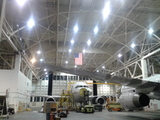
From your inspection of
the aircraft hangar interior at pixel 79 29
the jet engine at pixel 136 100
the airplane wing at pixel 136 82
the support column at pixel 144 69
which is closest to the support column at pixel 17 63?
the aircraft hangar interior at pixel 79 29

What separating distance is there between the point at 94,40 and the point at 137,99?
17.9 m

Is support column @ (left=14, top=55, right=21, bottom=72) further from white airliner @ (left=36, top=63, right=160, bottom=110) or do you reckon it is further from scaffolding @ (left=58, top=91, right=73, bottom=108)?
white airliner @ (left=36, top=63, right=160, bottom=110)

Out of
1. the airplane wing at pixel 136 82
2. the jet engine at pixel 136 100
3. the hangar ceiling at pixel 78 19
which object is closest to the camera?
the airplane wing at pixel 136 82

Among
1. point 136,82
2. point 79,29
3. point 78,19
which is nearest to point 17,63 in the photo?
point 79,29

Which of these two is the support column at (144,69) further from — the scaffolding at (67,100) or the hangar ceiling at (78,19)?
the scaffolding at (67,100)

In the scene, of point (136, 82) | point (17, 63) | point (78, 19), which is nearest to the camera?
point (136, 82)

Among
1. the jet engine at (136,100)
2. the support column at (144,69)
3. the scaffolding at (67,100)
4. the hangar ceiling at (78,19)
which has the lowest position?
the scaffolding at (67,100)

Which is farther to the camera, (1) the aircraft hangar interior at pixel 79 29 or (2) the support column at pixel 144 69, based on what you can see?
(2) the support column at pixel 144 69

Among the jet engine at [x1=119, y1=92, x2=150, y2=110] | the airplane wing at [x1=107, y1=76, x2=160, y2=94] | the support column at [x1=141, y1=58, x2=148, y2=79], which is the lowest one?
the jet engine at [x1=119, y1=92, x2=150, y2=110]

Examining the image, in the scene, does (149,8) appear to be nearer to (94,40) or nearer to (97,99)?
(94,40)

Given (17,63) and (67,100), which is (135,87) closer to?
(17,63)

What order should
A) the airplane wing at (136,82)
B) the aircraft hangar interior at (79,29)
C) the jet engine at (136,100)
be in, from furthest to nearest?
the aircraft hangar interior at (79,29) → the jet engine at (136,100) → the airplane wing at (136,82)

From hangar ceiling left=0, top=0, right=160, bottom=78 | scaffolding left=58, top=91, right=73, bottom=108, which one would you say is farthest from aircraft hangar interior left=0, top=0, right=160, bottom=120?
scaffolding left=58, top=91, right=73, bottom=108

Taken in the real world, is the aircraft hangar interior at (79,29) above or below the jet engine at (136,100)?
above
